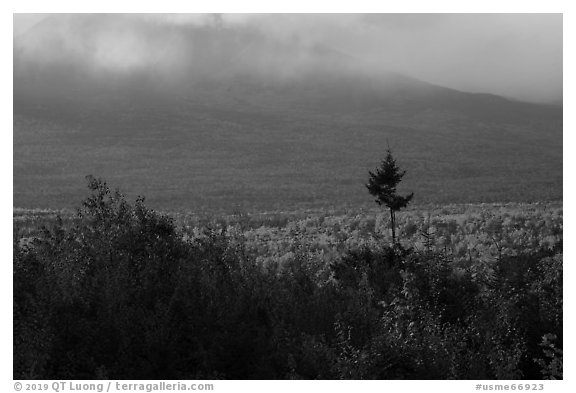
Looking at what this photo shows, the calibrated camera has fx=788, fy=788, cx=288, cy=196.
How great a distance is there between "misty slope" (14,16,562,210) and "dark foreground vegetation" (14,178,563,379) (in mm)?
36578

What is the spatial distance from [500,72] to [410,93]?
2197 inches

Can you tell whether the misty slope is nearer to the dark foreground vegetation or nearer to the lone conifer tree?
the lone conifer tree

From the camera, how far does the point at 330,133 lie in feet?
314

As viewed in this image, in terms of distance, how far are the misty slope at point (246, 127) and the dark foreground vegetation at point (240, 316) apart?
36578 mm

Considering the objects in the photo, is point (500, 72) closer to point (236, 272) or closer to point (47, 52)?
point (47, 52)

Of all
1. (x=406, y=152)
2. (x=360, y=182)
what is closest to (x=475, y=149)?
(x=406, y=152)

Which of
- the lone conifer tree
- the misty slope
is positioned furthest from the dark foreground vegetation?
the misty slope

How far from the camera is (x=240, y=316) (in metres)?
8.88

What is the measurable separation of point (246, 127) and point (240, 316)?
9017 centimetres

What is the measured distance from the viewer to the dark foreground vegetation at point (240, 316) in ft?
26.6

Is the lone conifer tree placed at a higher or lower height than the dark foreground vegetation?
higher

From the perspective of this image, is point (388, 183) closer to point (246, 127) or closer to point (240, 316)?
point (240, 316)

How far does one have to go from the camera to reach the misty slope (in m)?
61.2

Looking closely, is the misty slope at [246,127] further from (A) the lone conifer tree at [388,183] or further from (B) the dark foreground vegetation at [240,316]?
(B) the dark foreground vegetation at [240,316]
